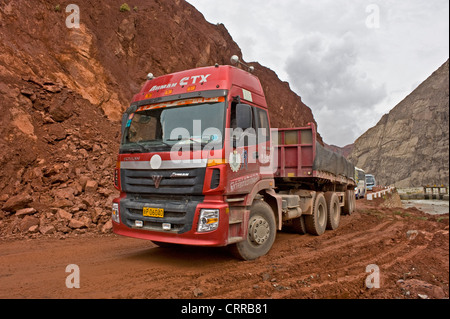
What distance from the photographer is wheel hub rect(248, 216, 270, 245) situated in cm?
534

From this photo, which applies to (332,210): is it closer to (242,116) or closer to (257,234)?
(257,234)

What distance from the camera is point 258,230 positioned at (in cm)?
543

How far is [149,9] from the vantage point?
21.6 metres

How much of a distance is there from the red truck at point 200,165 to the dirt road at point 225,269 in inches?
20.8

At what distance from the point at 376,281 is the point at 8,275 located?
5.44m

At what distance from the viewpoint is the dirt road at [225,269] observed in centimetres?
394

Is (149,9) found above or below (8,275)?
above

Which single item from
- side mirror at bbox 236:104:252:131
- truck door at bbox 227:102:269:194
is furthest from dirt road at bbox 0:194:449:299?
side mirror at bbox 236:104:252:131

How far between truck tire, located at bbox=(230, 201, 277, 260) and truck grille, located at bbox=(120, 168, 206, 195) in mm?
1275

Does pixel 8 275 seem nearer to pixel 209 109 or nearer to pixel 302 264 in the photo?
pixel 209 109

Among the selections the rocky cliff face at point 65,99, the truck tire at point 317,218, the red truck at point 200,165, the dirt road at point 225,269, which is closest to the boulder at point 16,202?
the rocky cliff face at point 65,99

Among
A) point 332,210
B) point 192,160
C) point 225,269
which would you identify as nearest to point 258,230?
point 225,269

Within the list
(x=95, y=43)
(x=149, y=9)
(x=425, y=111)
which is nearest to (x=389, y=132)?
(x=425, y=111)

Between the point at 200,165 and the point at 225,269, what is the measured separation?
5.63 ft
